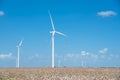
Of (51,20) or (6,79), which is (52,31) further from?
(6,79)

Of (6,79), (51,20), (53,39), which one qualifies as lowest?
(6,79)

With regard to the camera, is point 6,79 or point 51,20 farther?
point 51,20

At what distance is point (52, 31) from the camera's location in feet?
236

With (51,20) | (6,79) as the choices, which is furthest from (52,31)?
(6,79)

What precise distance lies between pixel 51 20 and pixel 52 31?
3.39 metres

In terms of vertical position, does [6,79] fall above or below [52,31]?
below

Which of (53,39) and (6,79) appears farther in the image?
(53,39)

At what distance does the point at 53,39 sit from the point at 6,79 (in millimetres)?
38266

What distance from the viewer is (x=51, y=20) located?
69625 mm

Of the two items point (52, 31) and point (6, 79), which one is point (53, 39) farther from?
point (6, 79)

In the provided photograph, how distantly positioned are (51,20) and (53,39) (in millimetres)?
4482

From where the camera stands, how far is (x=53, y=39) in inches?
2680

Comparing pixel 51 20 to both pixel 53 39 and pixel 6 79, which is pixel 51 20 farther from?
pixel 6 79

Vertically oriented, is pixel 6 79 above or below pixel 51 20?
below
